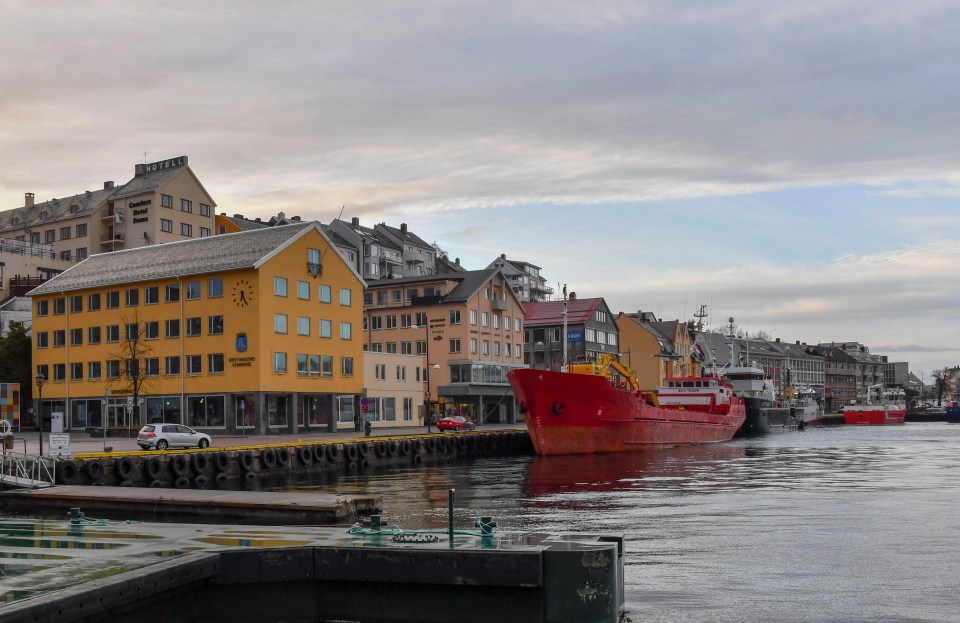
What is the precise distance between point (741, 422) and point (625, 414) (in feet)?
111

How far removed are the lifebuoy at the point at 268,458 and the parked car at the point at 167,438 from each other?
4.53 m

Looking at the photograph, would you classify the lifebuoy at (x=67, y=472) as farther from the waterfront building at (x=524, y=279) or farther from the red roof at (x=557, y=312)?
the waterfront building at (x=524, y=279)

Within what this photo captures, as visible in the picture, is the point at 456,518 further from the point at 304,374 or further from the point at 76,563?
the point at 304,374

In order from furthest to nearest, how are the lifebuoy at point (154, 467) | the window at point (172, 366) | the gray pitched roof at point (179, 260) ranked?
1. the window at point (172, 366)
2. the gray pitched roof at point (179, 260)
3. the lifebuoy at point (154, 467)

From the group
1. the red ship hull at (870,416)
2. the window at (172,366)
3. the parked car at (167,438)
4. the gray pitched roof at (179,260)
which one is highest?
the gray pitched roof at (179,260)

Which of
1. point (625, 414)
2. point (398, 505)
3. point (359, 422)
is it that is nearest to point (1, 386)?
point (359, 422)

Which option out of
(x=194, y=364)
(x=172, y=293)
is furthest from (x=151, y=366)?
(x=172, y=293)

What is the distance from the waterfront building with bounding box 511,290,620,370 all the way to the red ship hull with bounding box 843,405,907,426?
178 feet

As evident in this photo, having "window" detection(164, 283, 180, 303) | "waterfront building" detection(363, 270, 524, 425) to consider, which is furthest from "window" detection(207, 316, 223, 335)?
"waterfront building" detection(363, 270, 524, 425)

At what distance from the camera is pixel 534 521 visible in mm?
25750

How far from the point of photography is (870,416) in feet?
501

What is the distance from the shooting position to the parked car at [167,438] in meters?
46.7

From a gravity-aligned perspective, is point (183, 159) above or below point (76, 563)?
above

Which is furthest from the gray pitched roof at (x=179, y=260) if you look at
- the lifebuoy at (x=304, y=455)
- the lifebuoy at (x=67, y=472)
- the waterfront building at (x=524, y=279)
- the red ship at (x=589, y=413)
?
the waterfront building at (x=524, y=279)
